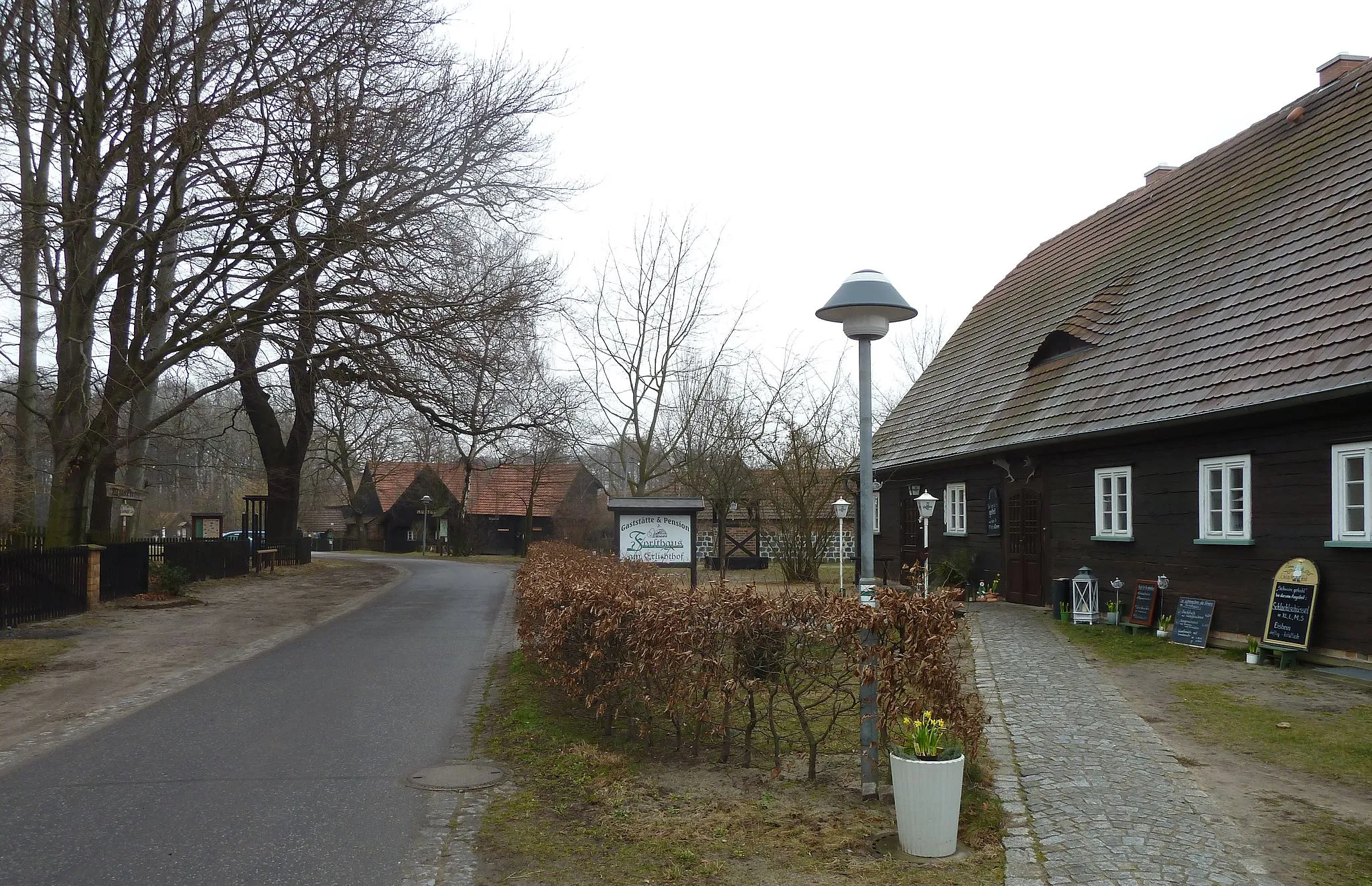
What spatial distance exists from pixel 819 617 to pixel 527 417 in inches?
649

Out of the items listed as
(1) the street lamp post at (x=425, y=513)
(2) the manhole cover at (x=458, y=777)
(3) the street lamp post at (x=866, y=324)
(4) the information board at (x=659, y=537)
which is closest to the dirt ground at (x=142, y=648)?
(2) the manhole cover at (x=458, y=777)

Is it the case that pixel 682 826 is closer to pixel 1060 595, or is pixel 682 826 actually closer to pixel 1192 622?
pixel 1192 622

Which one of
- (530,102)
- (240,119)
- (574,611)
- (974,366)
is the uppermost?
(530,102)

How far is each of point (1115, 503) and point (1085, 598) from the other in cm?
154

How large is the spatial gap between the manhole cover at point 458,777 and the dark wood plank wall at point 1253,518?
9.18 meters

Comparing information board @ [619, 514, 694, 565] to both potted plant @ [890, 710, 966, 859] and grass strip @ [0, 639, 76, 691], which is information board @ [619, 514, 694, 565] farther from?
potted plant @ [890, 710, 966, 859]

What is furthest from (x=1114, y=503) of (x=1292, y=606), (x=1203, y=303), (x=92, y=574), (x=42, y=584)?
(x=92, y=574)

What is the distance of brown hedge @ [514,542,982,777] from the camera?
6.19 meters

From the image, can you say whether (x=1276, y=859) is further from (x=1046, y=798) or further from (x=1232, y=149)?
(x=1232, y=149)

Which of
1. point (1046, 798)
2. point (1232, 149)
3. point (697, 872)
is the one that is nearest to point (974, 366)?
point (1232, 149)

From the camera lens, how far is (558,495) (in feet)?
195

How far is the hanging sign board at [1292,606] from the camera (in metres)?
11.3

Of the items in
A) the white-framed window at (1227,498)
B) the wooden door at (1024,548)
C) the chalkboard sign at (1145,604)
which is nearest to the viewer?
the white-framed window at (1227,498)

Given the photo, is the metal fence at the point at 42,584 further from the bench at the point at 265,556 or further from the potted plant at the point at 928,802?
the potted plant at the point at 928,802
